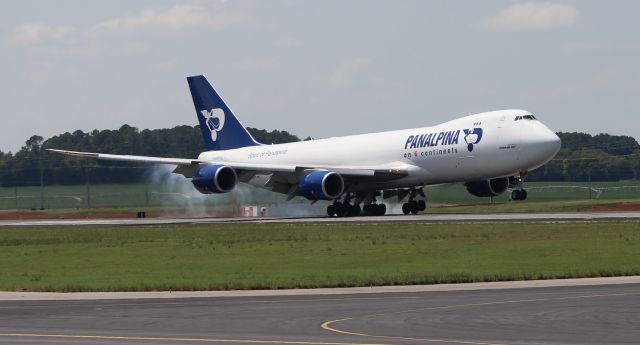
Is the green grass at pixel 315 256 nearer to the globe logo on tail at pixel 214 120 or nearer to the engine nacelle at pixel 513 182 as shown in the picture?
the engine nacelle at pixel 513 182

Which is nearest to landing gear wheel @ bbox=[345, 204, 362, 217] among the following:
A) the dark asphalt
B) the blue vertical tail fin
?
the blue vertical tail fin

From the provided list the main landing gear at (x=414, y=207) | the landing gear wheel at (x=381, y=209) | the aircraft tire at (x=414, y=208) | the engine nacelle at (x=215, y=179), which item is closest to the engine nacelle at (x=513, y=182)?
the main landing gear at (x=414, y=207)

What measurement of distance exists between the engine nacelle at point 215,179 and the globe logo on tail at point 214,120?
446 inches

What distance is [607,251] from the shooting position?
38.0m

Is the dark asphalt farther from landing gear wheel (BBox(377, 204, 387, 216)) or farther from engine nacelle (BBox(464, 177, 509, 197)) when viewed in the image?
landing gear wheel (BBox(377, 204, 387, 216))

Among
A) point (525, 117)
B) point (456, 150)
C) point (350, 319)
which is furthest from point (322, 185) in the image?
point (350, 319)

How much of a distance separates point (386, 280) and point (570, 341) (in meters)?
13.0

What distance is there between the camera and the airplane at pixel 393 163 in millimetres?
64438

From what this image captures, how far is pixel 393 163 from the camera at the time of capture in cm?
6888

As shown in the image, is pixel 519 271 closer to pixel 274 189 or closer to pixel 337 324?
pixel 337 324

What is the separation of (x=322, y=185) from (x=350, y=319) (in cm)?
4526

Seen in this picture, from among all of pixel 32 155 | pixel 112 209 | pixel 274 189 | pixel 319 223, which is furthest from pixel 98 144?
pixel 319 223

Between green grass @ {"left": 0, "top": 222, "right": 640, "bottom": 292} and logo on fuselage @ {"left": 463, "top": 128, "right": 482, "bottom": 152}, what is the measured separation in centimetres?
1139

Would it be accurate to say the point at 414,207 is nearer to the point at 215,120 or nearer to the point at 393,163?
the point at 393,163
